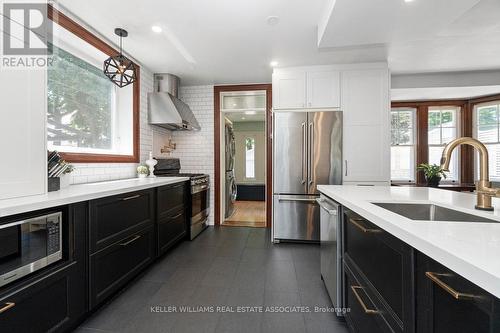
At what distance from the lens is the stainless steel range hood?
338 centimetres

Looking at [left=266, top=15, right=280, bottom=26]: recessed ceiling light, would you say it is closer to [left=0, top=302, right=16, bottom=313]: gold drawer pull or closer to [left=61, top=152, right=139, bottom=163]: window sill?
[left=61, top=152, right=139, bottom=163]: window sill

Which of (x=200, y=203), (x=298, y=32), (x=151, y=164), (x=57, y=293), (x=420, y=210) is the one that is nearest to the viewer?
(x=57, y=293)

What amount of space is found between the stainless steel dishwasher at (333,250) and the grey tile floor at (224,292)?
17 cm

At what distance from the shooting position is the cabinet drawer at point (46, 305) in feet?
3.67

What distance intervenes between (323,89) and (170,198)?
2.63 m

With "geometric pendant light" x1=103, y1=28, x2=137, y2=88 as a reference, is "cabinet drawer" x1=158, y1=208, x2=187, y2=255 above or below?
below

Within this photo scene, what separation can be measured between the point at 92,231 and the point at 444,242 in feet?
6.45

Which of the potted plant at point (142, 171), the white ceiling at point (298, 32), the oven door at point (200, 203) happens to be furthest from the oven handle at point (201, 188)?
the white ceiling at point (298, 32)

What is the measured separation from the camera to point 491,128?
4344mm

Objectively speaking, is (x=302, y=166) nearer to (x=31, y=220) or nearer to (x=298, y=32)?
(x=298, y=32)

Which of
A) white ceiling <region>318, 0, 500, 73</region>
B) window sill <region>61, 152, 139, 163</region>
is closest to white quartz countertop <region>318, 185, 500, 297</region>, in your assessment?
white ceiling <region>318, 0, 500, 73</region>

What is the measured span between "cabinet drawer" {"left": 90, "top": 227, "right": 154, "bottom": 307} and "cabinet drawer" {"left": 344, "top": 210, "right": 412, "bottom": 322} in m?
1.79

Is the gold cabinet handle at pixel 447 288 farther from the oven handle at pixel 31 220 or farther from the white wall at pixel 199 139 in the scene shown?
the white wall at pixel 199 139

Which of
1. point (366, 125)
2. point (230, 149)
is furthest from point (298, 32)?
point (230, 149)
